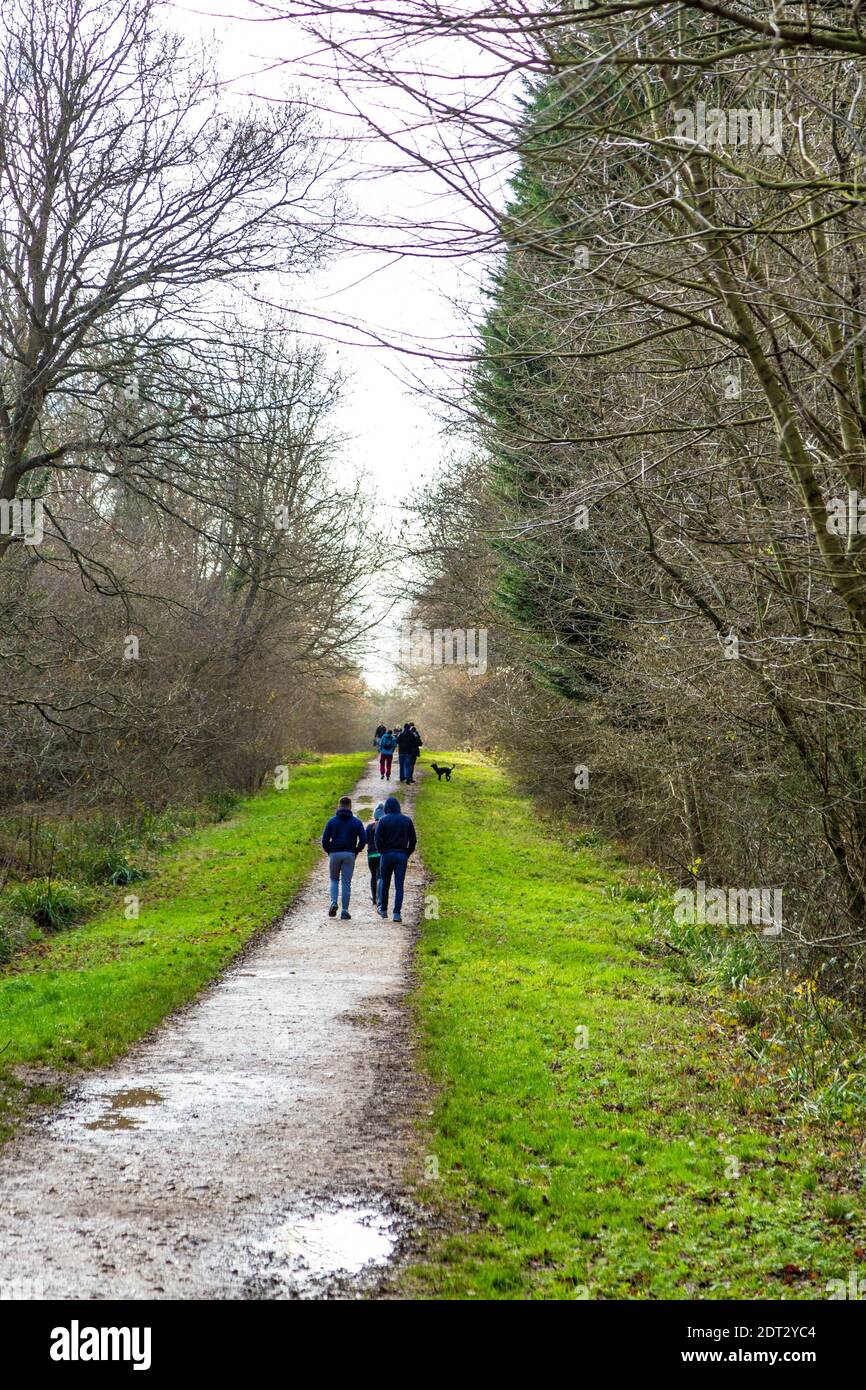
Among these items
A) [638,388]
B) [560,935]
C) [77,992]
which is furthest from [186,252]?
[560,935]

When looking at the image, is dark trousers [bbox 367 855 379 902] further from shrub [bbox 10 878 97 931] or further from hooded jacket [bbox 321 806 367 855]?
shrub [bbox 10 878 97 931]

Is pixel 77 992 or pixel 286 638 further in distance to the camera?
pixel 286 638

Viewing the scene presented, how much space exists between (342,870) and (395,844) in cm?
127

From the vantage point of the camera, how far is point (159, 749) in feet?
77.4

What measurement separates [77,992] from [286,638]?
22.6m

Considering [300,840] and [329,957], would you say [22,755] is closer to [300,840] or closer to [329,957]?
[329,957]

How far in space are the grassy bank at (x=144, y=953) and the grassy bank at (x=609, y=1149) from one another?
105 inches

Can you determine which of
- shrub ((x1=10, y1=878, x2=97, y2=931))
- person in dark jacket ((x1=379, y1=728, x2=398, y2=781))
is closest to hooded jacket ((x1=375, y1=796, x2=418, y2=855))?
shrub ((x1=10, y1=878, x2=97, y2=931))

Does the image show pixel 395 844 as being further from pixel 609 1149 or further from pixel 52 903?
A: pixel 609 1149

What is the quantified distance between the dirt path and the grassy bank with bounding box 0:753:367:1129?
398 millimetres

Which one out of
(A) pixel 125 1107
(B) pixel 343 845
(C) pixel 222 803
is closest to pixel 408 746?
(C) pixel 222 803

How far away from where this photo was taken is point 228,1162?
721 cm

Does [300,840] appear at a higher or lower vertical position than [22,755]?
lower
